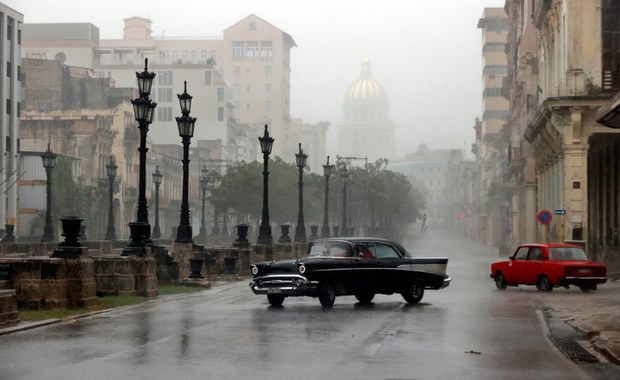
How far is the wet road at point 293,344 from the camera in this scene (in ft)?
42.1

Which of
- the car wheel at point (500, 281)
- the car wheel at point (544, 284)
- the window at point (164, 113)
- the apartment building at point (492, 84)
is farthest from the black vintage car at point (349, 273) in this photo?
the window at point (164, 113)

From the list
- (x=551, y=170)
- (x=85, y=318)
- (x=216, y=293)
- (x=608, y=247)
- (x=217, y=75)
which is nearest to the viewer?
(x=85, y=318)

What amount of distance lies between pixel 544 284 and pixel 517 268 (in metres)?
1.34

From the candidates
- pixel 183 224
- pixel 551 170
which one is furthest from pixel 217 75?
pixel 183 224

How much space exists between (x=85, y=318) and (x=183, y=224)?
17.1 m

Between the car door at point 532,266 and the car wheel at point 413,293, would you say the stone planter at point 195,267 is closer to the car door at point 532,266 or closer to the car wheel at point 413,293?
the car door at point 532,266

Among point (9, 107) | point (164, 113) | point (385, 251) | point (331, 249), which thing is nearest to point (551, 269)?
point (385, 251)

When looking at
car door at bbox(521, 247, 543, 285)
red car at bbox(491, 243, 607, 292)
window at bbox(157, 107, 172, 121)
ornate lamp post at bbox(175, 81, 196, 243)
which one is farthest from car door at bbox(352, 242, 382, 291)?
window at bbox(157, 107, 172, 121)

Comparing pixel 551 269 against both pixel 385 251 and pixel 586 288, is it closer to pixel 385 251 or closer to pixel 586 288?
pixel 586 288

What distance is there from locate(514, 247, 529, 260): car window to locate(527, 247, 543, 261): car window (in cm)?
32

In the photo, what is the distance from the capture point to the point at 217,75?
167 m

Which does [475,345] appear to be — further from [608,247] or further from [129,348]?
[608,247]

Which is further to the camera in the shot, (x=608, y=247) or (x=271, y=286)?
(x=608, y=247)

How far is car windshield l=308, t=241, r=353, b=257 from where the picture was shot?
80.8ft
